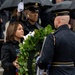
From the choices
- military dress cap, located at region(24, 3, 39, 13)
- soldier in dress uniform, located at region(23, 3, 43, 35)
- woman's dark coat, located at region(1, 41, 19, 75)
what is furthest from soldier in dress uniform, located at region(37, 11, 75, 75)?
military dress cap, located at region(24, 3, 39, 13)

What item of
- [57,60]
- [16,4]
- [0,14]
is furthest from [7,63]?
[0,14]

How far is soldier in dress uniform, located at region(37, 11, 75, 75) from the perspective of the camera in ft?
21.2

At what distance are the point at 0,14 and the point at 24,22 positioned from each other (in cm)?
243

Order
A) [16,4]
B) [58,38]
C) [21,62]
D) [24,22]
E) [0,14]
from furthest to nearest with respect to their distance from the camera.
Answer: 1. [0,14]
2. [16,4]
3. [24,22]
4. [21,62]
5. [58,38]

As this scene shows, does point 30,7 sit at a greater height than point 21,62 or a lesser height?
greater

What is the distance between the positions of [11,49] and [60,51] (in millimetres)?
1420

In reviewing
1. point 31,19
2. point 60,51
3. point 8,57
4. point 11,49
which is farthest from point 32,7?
point 60,51

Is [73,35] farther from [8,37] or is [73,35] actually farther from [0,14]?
[0,14]

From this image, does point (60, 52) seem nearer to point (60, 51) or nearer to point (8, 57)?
point (60, 51)

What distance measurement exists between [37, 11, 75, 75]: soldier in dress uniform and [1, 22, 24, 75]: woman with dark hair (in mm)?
1136

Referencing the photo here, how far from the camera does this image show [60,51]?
6.51 meters

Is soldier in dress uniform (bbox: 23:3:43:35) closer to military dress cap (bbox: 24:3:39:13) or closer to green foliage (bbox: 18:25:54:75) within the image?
military dress cap (bbox: 24:3:39:13)

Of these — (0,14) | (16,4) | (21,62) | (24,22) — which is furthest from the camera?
(0,14)

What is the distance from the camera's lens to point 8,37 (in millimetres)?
7805
